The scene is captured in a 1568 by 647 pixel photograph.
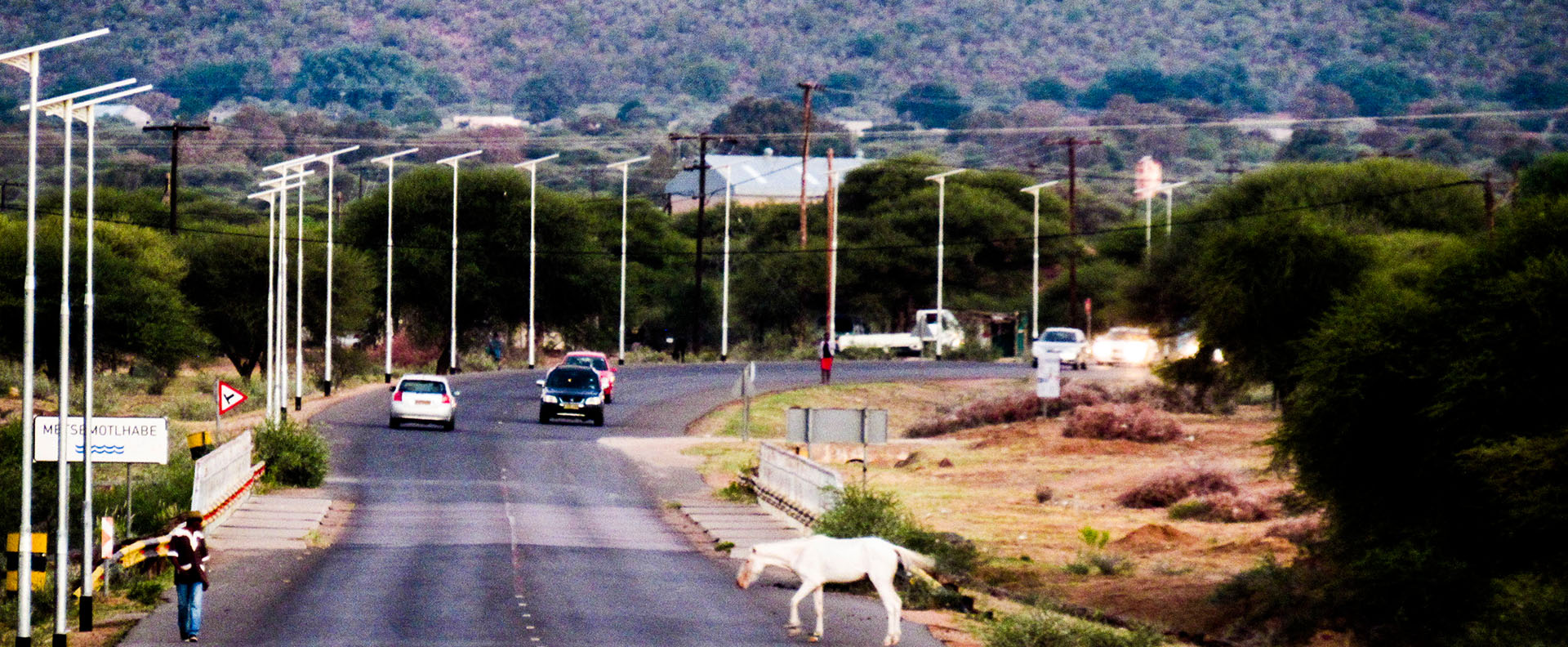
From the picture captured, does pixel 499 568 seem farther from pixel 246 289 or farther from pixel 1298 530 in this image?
pixel 246 289

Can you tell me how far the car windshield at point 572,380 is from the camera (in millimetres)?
57156

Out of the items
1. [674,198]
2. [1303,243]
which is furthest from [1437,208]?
[674,198]

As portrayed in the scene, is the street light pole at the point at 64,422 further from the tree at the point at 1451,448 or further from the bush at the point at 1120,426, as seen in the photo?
the bush at the point at 1120,426

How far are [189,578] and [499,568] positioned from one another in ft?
23.7

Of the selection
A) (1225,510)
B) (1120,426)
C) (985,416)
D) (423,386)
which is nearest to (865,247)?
(985,416)

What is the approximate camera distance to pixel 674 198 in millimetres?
183625

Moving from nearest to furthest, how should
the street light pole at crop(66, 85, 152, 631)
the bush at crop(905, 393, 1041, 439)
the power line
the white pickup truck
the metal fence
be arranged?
1. the street light pole at crop(66, 85, 152, 631)
2. the metal fence
3. the bush at crop(905, 393, 1041, 439)
4. the power line
5. the white pickup truck

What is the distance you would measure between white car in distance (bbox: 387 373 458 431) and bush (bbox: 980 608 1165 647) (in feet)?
106

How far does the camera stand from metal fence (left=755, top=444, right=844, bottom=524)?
103 ft

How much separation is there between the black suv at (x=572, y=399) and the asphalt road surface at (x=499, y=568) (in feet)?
5.45

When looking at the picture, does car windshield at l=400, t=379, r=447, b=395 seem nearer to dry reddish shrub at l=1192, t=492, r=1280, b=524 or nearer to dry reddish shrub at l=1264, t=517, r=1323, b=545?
dry reddish shrub at l=1192, t=492, r=1280, b=524

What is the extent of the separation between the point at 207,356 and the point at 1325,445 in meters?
58.9

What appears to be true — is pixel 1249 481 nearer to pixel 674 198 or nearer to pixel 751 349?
pixel 751 349

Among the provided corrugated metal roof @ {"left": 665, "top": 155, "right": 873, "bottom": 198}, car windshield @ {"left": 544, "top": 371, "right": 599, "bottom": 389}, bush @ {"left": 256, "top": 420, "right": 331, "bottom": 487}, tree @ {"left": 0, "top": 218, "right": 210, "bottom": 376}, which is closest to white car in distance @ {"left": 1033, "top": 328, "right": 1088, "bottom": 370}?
car windshield @ {"left": 544, "top": 371, "right": 599, "bottom": 389}
